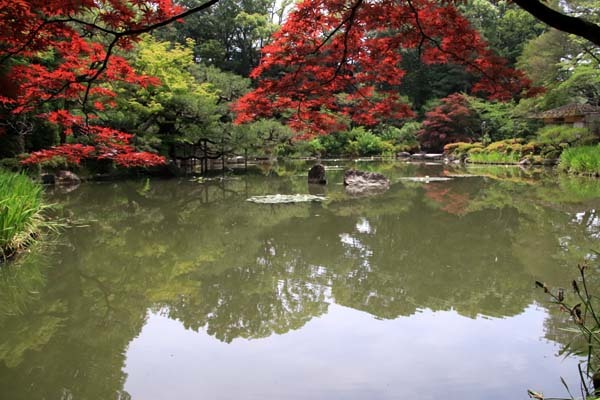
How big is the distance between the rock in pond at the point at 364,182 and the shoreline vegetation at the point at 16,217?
6767 mm

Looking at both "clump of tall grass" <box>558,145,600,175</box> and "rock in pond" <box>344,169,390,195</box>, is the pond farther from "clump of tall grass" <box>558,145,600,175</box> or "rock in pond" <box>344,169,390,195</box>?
"clump of tall grass" <box>558,145,600,175</box>

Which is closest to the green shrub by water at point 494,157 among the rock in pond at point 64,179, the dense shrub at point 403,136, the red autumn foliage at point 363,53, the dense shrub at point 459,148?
the dense shrub at point 459,148

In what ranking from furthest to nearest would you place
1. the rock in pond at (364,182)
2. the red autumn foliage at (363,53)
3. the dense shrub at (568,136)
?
the dense shrub at (568,136) < the rock in pond at (364,182) < the red autumn foliage at (363,53)

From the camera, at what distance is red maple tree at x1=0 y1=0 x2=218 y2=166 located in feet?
10.00

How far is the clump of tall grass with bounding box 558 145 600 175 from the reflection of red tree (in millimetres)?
4526

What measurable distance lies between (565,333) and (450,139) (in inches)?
971

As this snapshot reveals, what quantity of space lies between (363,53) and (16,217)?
374cm

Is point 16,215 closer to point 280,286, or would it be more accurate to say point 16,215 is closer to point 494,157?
point 280,286

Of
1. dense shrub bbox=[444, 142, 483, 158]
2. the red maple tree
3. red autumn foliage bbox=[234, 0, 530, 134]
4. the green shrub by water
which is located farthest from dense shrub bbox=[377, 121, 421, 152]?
red autumn foliage bbox=[234, 0, 530, 134]

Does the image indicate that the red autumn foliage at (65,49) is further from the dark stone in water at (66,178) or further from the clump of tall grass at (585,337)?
the clump of tall grass at (585,337)

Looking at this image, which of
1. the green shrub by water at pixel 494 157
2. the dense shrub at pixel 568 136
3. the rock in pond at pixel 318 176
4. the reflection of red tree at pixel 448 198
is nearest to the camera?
the reflection of red tree at pixel 448 198

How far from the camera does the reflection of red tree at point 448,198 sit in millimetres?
7852

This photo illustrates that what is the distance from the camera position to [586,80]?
1541cm

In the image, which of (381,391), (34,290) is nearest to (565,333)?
(381,391)
